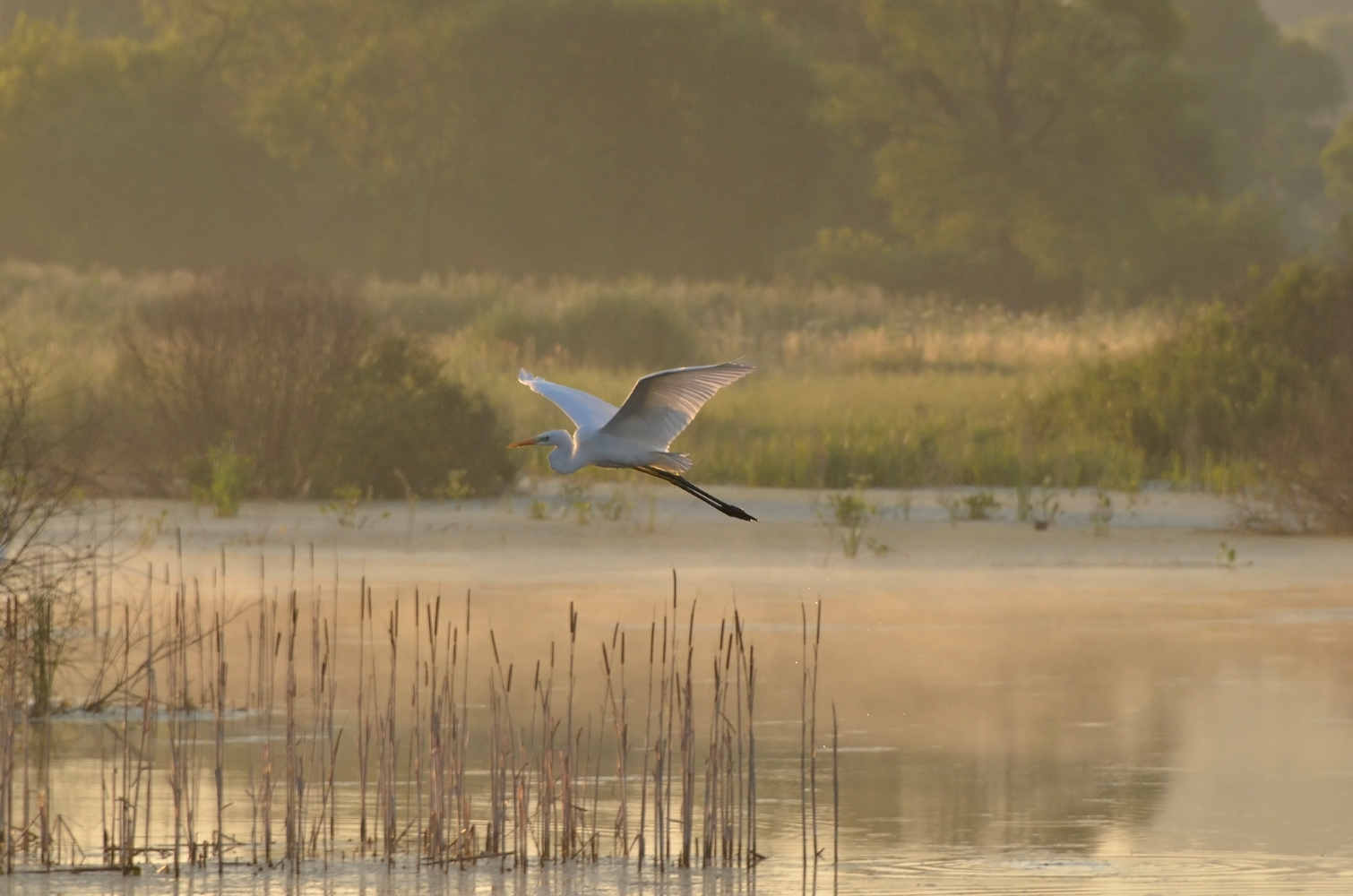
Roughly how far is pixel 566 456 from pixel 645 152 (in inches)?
1820

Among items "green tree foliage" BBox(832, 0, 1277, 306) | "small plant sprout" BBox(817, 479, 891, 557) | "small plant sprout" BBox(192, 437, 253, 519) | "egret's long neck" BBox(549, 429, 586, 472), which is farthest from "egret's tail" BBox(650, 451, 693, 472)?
"green tree foliage" BBox(832, 0, 1277, 306)

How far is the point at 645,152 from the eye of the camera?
180 ft

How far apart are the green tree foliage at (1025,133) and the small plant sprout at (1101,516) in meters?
31.7

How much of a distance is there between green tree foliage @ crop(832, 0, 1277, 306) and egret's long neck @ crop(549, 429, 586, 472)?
43.6 metres

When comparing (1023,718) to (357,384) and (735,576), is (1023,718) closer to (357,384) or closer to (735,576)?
(735,576)

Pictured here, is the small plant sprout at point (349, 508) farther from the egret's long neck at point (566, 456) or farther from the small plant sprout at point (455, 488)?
the egret's long neck at point (566, 456)

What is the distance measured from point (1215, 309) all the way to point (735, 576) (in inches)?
414

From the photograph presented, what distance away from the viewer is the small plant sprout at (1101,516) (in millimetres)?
19625

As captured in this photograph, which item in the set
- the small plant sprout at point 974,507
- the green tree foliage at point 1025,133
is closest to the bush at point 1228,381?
the small plant sprout at point 974,507

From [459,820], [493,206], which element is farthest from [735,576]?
[493,206]

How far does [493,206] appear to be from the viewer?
54562 mm

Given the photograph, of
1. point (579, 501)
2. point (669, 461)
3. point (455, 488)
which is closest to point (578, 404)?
point (669, 461)

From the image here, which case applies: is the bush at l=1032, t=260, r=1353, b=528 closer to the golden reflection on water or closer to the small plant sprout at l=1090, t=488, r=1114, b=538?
the small plant sprout at l=1090, t=488, r=1114, b=538

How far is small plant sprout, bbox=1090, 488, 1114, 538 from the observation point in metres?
19.6
